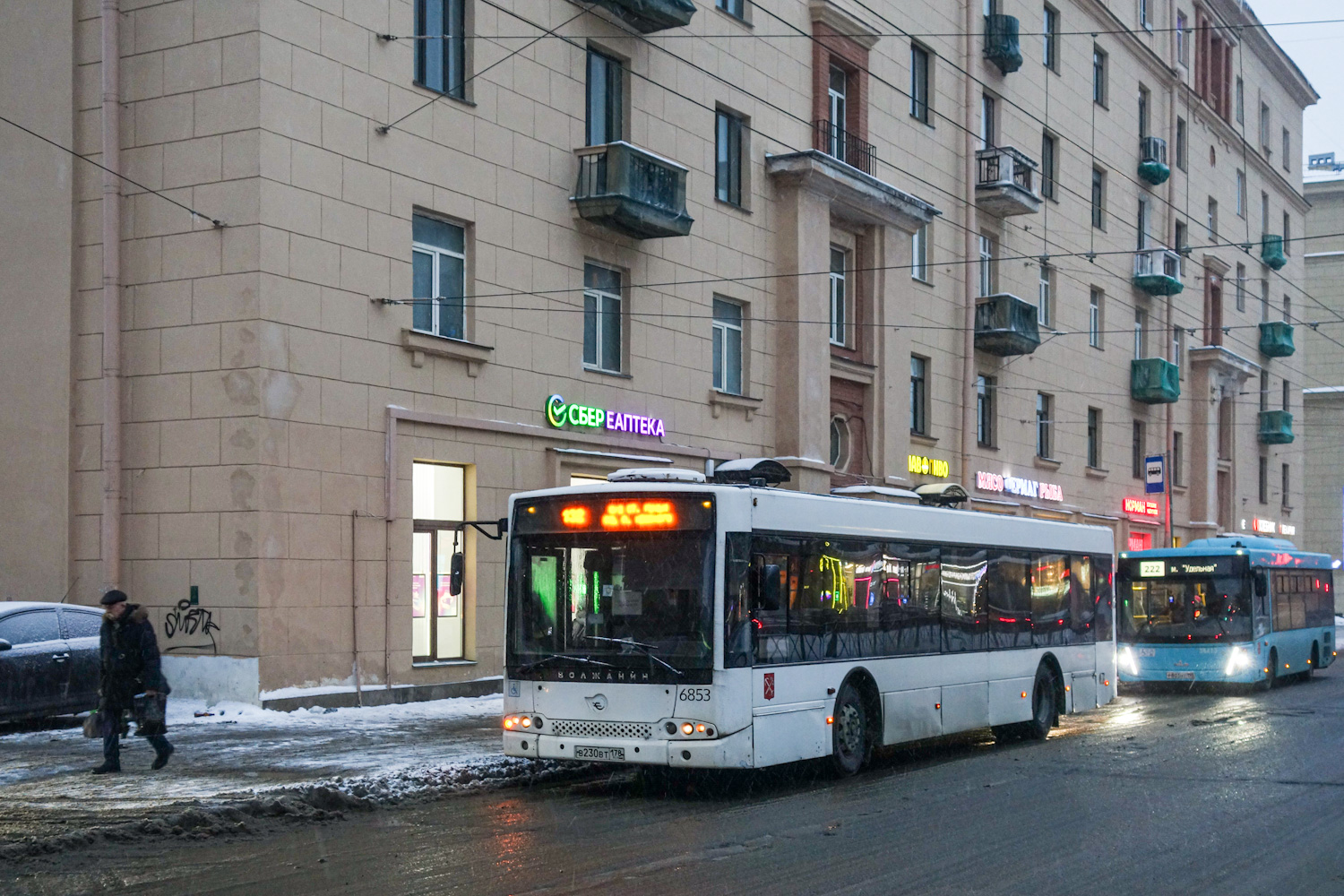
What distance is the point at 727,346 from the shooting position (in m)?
26.6

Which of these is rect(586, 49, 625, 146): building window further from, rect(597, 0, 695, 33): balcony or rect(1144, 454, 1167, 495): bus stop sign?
rect(1144, 454, 1167, 495): bus stop sign

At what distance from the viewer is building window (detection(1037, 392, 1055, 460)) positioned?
1556 inches

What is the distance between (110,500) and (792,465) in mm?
12973

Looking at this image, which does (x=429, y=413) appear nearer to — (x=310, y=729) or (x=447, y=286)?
(x=447, y=286)

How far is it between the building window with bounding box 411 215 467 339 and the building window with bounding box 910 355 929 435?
15.0m

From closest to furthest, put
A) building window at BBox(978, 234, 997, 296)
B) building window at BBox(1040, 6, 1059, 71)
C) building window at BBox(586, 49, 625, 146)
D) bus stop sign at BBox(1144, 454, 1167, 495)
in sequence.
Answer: building window at BBox(586, 49, 625, 146), bus stop sign at BBox(1144, 454, 1167, 495), building window at BBox(978, 234, 997, 296), building window at BBox(1040, 6, 1059, 71)

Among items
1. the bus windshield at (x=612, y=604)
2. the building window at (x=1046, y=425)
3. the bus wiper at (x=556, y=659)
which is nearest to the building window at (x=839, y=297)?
the building window at (x=1046, y=425)

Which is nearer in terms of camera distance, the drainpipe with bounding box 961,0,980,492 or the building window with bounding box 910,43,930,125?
the building window with bounding box 910,43,930,125

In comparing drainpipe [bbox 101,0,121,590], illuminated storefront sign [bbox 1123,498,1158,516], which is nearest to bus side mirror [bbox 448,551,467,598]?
drainpipe [bbox 101,0,121,590]

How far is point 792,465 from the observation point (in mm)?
27484

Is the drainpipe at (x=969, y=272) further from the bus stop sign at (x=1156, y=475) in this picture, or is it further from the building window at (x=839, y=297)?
the building window at (x=839, y=297)

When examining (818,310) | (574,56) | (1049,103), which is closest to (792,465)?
(818,310)

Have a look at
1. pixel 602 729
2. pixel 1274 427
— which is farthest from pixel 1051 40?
pixel 602 729

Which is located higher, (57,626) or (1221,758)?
(57,626)
